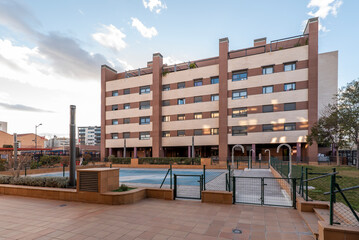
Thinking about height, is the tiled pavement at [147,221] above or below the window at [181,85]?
below

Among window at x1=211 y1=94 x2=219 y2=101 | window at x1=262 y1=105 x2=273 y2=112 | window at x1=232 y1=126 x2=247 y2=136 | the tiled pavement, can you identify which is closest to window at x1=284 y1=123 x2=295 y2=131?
window at x1=262 y1=105 x2=273 y2=112

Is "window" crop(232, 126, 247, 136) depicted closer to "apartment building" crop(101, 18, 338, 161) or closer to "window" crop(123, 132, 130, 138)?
"apartment building" crop(101, 18, 338, 161)

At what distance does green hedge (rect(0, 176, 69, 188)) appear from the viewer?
9.10 m

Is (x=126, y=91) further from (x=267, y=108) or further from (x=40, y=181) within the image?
(x=40, y=181)

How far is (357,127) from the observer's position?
22688 millimetres

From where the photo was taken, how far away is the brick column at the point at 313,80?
27.2 metres

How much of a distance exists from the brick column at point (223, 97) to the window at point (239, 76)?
1425 mm

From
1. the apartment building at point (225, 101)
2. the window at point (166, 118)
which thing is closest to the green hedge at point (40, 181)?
the apartment building at point (225, 101)

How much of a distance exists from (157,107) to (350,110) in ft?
90.8

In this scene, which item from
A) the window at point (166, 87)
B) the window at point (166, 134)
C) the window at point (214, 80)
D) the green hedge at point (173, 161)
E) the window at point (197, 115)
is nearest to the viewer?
the green hedge at point (173, 161)

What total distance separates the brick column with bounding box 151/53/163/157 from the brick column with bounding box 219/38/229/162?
36.8ft

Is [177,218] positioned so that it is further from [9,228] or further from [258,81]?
[258,81]

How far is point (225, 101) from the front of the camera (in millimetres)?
32000

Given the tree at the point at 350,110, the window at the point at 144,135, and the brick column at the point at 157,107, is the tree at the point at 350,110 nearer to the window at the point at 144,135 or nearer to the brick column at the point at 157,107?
the brick column at the point at 157,107
